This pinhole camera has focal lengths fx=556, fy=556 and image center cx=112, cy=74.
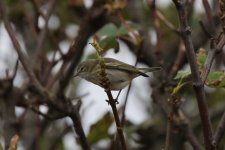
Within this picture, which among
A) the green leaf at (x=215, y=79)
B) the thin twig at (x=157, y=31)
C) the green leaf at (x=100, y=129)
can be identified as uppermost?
the green leaf at (x=215, y=79)

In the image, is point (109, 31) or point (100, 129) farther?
point (100, 129)

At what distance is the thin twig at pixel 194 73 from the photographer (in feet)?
4.33

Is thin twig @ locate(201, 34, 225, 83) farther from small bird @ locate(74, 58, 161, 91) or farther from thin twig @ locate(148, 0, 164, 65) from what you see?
thin twig @ locate(148, 0, 164, 65)

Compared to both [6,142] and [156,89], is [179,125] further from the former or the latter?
[6,142]

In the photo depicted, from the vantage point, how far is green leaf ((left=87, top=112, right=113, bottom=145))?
257 centimetres

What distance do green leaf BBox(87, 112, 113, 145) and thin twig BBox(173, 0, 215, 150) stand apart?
116 centimetres

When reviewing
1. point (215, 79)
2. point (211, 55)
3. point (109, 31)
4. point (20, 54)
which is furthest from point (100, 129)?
point (211, 55)

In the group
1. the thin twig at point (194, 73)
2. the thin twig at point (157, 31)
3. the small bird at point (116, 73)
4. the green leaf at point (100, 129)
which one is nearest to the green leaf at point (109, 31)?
the thin twig at point (157, 31)

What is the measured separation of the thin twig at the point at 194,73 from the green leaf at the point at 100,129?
1160mm

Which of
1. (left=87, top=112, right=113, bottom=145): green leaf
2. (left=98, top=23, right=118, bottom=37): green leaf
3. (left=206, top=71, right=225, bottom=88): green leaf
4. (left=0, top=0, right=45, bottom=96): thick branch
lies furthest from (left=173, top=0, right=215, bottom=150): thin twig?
(left=87, top=112, right=113, bottom=145): green leaf

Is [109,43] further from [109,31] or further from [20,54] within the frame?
[20,54]

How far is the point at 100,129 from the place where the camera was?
2582 mm

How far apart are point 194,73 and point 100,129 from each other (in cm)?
127

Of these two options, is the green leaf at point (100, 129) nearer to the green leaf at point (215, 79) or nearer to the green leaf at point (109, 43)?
the green leaf at point (109, 43)
